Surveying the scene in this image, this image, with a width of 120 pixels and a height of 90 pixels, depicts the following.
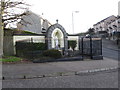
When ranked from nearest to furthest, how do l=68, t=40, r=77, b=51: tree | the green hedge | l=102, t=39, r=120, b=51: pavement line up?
the green hedge → l=68, t=40, r=77, b=51: tree → l=102, t=39, r=120, b=51: pavement

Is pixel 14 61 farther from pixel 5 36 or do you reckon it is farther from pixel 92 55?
pixel 92 55

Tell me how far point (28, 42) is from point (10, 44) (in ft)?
8.00

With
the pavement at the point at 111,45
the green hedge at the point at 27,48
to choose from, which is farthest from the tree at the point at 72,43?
the pavement at the point at 111,45

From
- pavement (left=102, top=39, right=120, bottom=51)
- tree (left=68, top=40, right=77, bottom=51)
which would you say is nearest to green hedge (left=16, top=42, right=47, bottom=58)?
tree (left=68, top=40, right=77, bottom=51)

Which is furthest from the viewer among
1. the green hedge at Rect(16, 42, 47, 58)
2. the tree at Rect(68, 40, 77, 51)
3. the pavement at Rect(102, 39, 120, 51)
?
the pavement at Rect(102, 39, 120, 51)

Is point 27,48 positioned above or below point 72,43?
below

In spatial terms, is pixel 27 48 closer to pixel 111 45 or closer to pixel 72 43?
pixel 72 43

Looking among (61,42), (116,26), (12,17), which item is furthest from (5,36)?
(116,26)

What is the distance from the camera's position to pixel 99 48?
16.2 m

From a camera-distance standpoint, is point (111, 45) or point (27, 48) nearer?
point (27, 48)

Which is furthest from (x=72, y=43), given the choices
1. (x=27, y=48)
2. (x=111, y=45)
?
(x=111, y=45)

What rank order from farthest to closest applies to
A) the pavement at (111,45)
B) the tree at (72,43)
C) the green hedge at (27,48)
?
the pavement at (111,45)
the tree at (72,43)
the green hedge at (27,48)

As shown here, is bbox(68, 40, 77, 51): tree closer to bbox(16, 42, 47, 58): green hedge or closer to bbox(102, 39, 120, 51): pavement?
bbox(16, 42, 47, 58): green hedge

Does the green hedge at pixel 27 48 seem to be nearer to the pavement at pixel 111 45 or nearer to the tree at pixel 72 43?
the tree at pixel 72 43
